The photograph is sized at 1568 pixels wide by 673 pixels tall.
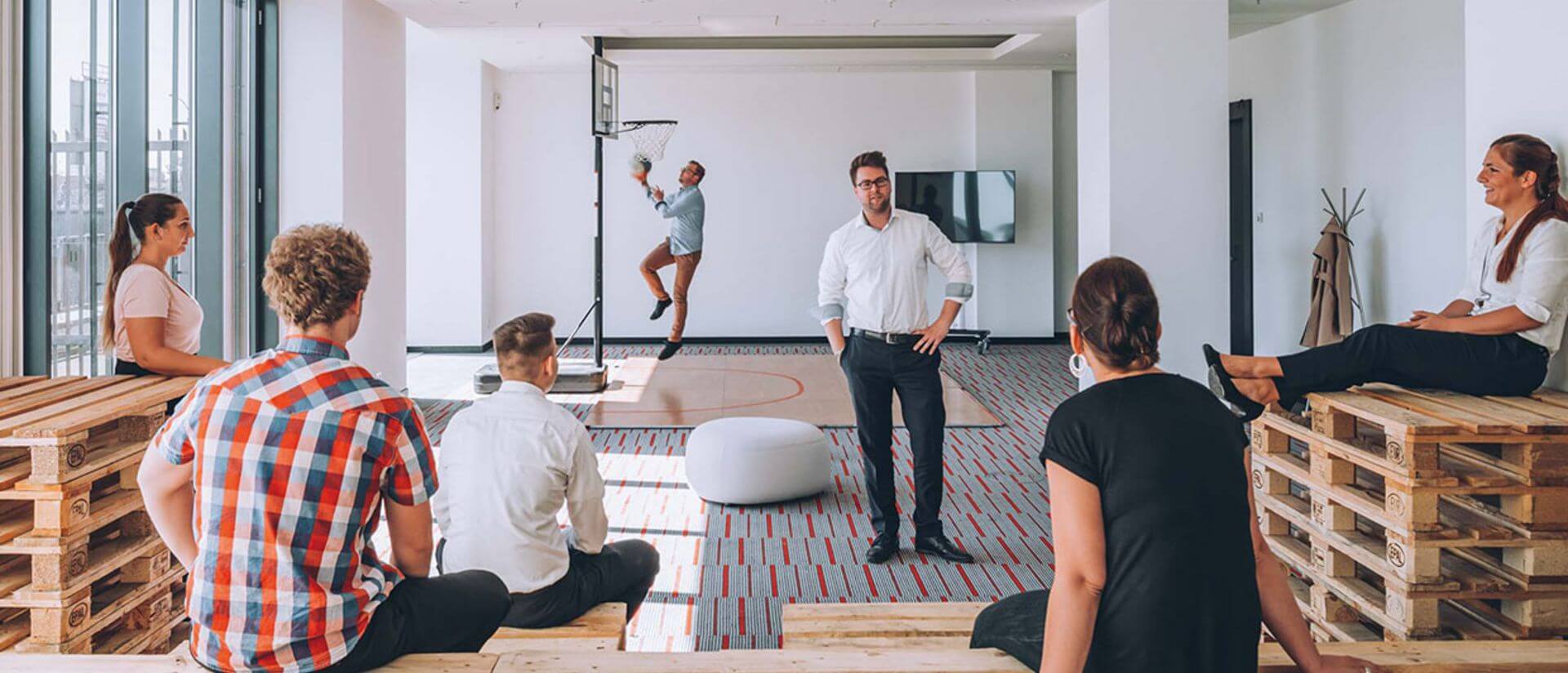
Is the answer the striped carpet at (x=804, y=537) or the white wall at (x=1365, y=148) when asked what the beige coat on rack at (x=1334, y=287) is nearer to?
the white wall at (x=1365, y=148)

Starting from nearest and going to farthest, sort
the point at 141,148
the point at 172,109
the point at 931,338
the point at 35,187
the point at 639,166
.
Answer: the point at 931,338, the point at 35,187, the point at 141,148, the point at 172,109, the point at 639,166

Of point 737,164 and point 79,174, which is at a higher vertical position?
point 737,164

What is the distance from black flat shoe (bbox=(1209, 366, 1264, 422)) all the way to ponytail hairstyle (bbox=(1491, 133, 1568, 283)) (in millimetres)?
845

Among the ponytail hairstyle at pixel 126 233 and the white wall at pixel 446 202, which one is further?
Result: the white wall at pixel 446 202

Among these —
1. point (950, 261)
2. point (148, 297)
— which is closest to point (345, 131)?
point (148, 297)

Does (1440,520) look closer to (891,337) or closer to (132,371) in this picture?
(891,337)

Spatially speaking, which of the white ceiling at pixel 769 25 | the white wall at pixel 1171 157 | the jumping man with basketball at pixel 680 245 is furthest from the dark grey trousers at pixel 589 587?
the jumping man with basketball at pixel 680 245

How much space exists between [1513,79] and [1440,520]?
1770 mm

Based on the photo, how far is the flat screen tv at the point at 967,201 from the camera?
12.9 metres

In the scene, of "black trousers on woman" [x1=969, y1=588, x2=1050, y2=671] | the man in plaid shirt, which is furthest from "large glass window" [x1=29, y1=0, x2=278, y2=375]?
"black trousers on woman" [x1=969, y1=588, x2=1050, y2=671]

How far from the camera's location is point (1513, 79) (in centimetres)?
381

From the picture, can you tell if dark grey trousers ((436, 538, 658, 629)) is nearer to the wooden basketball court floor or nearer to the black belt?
the black belt

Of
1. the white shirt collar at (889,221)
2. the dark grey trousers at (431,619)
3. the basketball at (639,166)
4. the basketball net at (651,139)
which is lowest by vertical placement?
the dark grey trousers at (431,619)

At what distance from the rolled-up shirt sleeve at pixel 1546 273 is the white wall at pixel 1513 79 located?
27 centimetres
